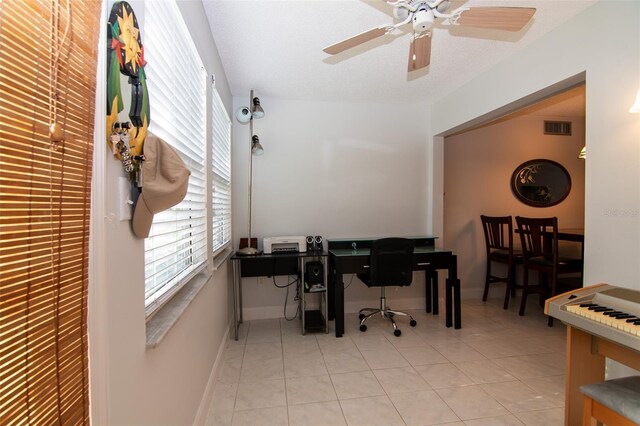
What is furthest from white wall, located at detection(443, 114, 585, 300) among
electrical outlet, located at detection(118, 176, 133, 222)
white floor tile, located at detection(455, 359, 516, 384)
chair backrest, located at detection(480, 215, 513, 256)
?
electrical outlet, located at detection(118, 176, 133, 222)

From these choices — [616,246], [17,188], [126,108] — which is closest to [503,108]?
[616,246]

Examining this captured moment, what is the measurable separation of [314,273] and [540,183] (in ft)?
11.4

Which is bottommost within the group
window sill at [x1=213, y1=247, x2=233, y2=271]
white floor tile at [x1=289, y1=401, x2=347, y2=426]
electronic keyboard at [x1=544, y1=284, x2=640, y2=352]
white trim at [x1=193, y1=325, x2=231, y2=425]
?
white floor tile at [x1=289, y1=401, x2=347, y2=426]

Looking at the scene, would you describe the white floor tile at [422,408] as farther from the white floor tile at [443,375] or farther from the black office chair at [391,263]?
the black office chair at [391,263]

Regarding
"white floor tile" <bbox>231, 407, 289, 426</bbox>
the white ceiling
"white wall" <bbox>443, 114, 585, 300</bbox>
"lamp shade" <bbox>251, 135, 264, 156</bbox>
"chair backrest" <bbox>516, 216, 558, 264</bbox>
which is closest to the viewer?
"white floor tile" <bbox>231, 407, 289, 426</bbox>

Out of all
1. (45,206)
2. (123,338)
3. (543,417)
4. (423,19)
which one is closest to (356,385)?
(543,417)

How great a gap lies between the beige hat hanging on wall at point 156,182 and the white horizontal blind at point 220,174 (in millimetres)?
1274

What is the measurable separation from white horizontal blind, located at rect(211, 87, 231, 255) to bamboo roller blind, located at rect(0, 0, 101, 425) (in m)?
1.64

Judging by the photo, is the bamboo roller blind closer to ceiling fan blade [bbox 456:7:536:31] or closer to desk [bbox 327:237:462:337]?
ceiling fan blade [bbox 456:7:536:31]

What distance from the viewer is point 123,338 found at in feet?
2.71

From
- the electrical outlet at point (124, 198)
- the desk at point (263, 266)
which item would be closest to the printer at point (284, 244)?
the desk at point (263, 266)

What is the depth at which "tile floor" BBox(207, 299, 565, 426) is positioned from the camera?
5.93 feet

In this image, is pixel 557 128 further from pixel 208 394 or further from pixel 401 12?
pixel 208 394

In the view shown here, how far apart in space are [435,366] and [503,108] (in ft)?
7.43
